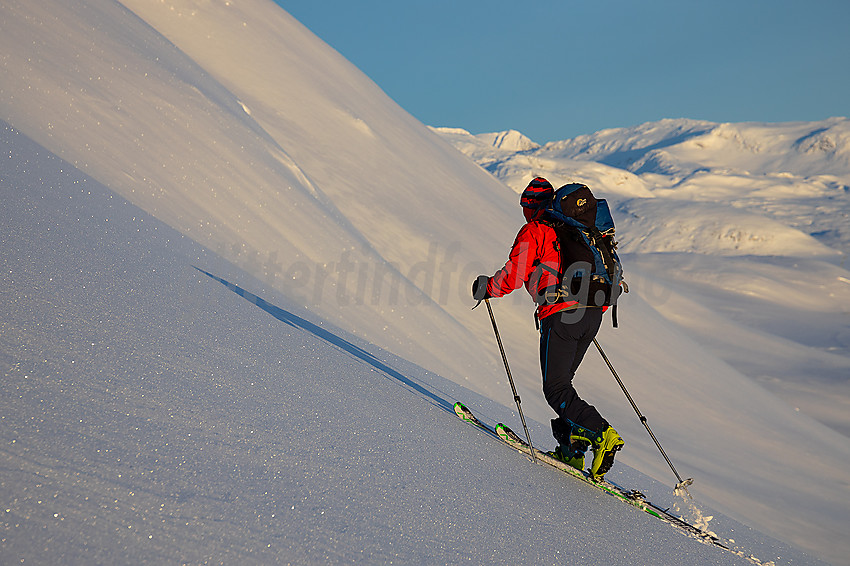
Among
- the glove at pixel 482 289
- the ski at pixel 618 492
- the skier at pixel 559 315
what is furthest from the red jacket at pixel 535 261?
the ski at pixel 618 492

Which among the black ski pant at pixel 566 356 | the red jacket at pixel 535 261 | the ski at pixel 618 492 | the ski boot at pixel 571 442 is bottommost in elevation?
the ski at pixel 618 492

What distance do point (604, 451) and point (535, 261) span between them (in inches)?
45.2

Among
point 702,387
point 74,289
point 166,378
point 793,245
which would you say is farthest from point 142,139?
point 793,245

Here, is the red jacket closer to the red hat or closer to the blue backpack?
the blue backpack

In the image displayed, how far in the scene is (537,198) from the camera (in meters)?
3.96

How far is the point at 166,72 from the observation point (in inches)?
345

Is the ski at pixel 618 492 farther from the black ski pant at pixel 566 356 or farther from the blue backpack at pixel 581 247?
the blue backpack at pixel 581 247

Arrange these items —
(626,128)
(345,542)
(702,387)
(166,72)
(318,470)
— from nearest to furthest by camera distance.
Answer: (345,542)
(318,470)
(166,72)
(702,387)
(626,128)

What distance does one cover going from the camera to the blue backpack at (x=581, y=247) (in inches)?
147

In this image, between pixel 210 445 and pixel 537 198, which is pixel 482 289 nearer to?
pixel 537 198

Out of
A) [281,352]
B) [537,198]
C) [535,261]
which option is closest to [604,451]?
[535,261]

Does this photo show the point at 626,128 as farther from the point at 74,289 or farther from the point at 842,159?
the point at 74,289

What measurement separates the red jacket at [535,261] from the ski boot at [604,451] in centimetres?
76

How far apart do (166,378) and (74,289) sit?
0.80 meters
